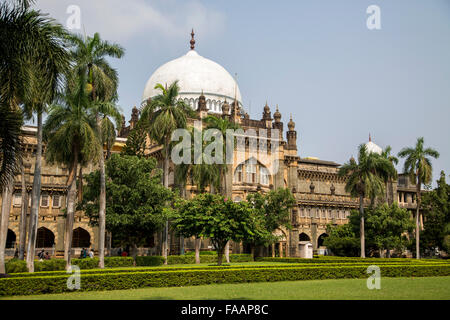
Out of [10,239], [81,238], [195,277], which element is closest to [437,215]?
[81,238]

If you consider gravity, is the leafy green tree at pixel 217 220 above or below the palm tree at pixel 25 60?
below

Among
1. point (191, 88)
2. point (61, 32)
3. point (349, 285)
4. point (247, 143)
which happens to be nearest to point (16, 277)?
point (61, 32)

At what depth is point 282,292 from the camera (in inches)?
708

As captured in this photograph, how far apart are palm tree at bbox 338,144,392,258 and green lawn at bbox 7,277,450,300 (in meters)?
24.8

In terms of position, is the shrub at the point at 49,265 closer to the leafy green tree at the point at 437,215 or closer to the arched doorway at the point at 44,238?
the arched doorway at the point at 44,238

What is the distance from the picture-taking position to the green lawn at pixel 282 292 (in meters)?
16.5

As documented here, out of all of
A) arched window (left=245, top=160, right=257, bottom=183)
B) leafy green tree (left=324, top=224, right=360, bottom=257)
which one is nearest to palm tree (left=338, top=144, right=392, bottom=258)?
leafy green tree (left=324, top=224, right=360, bottom=257)

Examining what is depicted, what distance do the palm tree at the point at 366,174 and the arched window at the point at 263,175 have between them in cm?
966

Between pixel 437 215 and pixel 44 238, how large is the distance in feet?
131

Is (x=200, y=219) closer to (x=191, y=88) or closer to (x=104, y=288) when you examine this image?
(x=104, y=288)

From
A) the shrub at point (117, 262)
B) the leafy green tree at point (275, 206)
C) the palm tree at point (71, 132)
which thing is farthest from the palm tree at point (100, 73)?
the leafy green tree at point (275, 206)

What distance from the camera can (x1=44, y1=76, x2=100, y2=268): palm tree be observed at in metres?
28.1

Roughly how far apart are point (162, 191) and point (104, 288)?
16.5 meters
